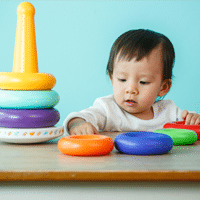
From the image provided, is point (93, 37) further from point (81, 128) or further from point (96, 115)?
point (81, 128)

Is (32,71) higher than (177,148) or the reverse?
higher

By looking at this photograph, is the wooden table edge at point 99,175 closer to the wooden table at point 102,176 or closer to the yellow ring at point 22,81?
the wooden table at point 102,176

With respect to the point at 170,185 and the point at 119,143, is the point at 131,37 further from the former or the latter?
the point at 170,185

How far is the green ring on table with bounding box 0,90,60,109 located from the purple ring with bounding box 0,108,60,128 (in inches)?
0.4


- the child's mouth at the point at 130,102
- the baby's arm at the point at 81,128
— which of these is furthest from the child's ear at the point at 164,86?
the baby's arm at the point at 81,128

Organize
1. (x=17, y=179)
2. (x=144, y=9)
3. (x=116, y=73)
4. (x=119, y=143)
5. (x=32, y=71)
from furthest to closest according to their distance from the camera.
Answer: (x=144, y=9)
(x=116, y=73)
(x=32, y=71)
(x=119, y=143)
(x=17, y=179)

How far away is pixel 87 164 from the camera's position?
1.35 ft

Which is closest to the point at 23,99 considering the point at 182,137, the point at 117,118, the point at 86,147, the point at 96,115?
the point at 86,147

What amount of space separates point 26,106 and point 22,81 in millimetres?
49

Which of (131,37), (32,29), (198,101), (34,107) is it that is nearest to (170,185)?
(34,107)

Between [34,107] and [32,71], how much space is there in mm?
82

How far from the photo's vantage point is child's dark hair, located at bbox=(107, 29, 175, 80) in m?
1.03

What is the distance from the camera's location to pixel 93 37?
186cm

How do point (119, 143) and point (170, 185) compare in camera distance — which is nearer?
point (170, 185)
